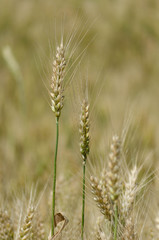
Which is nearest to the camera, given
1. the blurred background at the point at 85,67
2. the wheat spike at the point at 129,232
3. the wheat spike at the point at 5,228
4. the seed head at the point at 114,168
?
the seed head at the point at 114,168

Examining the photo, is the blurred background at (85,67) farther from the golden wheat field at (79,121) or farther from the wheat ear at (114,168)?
the wheat ear at (114,168)

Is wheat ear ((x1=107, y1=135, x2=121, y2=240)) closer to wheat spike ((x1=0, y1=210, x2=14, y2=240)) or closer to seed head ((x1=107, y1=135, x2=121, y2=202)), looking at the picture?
seed head ((x1=107, y1=135, x2=121, y2=202))

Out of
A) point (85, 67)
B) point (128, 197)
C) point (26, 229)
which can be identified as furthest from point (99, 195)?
point (85, 67)

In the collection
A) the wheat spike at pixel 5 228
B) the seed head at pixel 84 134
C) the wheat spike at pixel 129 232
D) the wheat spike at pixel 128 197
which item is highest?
the seed head at pixel 84 134

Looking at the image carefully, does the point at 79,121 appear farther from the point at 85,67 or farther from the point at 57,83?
the point at 85,67

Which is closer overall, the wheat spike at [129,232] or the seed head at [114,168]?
the seed head at [114,168]

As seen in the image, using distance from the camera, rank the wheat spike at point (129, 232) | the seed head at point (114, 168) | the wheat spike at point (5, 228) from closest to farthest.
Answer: the seed head at point (114, 168) < the wheat spike at point (129, 232) < the wheat spike at point (5, 228)

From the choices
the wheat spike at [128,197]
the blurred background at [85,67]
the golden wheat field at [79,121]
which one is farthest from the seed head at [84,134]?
the blurred background at [85,67]

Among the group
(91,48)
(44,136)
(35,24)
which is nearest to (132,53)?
(91,48)
